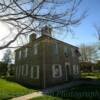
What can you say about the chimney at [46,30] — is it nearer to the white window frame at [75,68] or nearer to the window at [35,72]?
the window at [35,72]

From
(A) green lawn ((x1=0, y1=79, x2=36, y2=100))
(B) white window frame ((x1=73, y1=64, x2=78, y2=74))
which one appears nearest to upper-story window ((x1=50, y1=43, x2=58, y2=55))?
(B) white window frame ((x1=73, y1=64, x2=78, y2=74))

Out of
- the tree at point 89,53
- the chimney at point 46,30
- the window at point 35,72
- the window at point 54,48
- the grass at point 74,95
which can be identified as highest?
the tree at point 89,53

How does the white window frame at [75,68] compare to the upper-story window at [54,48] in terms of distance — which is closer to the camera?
the upper-story window at [54,48]

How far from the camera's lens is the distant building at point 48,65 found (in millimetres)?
18297

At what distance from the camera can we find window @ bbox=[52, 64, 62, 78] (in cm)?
1933

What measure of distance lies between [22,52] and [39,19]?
2072 centimetres

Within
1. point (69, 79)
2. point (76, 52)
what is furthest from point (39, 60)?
point (76, 52)

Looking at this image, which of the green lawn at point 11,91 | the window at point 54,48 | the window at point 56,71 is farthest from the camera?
the window at point 54,48

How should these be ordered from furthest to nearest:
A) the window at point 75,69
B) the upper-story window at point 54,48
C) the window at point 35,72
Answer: the window at point 75,69 → the upper-story window at point 54,48 → the window at point 35,72

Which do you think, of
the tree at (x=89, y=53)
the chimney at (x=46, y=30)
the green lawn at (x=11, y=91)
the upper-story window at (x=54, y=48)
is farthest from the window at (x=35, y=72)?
the tree at (x=89, y=53)

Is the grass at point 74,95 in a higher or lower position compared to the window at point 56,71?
lower

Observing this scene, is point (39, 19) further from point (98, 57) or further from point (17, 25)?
point (98, 57)

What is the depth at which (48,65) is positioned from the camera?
61.8ft

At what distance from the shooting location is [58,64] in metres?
20.5
